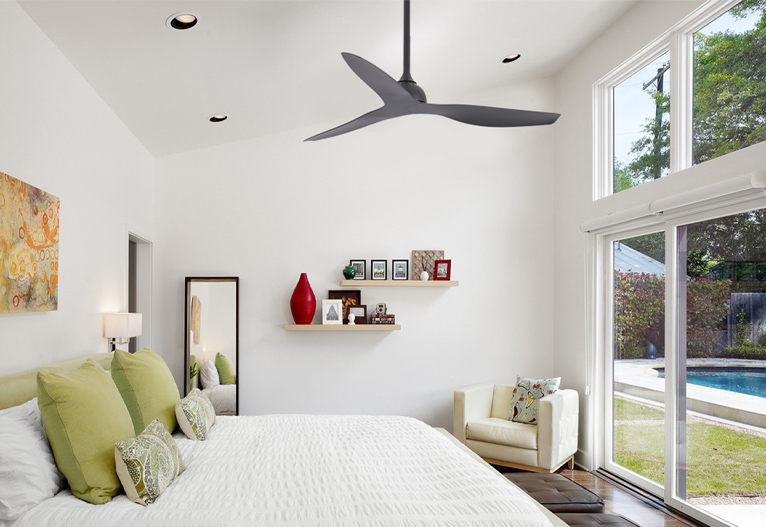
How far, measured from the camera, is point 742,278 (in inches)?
122

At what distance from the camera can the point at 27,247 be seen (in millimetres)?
2420

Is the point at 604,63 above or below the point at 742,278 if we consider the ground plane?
above

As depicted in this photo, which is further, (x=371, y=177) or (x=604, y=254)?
(x=371, y=177)

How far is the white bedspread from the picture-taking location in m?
1.76

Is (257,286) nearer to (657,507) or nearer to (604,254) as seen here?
(604,254)

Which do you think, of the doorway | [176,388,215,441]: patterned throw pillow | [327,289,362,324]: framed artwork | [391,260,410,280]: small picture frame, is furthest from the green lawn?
the doorway

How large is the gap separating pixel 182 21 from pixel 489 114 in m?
Answer: 1.64

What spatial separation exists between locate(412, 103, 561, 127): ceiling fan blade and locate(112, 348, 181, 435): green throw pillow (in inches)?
73.3

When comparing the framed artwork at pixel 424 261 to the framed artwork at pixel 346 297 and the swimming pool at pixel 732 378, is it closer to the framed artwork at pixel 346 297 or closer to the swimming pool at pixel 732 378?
the framed artwork at pixel 346 297

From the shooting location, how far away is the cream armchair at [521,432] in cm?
409

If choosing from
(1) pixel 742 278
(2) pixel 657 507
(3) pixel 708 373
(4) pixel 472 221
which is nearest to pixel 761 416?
(3) pixel 708 373

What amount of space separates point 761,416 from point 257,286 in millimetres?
3839

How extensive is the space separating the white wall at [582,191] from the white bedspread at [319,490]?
238cm

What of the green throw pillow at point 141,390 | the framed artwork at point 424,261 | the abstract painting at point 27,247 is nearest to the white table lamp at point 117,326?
the abstract painting at point 27,247
